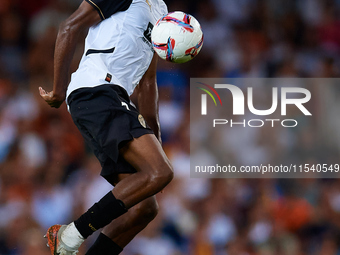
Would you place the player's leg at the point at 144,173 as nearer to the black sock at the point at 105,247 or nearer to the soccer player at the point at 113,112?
the soccer player at the point at 113,112

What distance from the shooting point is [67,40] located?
229 centimetres

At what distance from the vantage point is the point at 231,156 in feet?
15.1

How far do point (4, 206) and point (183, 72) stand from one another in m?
2.41

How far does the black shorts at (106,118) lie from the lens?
218 cm

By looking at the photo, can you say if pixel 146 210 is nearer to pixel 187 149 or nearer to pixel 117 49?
pixel 117 49

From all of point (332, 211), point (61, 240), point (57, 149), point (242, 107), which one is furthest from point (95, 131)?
point (332, 211)

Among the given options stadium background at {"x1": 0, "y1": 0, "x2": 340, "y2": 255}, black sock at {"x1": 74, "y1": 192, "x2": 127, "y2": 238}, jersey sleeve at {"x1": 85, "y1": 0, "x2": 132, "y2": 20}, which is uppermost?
jersey sleeve at {"x1": 85, "y1": 0, "x2": 132, "y2": 20}

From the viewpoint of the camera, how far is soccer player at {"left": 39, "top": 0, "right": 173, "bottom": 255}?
2.16 m

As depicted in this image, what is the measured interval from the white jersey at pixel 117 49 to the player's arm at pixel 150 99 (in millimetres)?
347

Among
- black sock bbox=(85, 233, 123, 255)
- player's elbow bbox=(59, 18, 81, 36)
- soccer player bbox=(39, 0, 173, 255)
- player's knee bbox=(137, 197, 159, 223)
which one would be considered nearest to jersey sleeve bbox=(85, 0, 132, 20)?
soccer player bbox=(39, 0, 173, 255)

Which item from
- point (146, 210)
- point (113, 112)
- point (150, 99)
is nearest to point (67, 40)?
point (113, 112)

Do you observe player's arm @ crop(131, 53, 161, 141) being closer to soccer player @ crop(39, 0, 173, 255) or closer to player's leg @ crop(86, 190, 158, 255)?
soccer player @ crop(39, 0, 173, 255)

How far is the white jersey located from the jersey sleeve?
3 cm

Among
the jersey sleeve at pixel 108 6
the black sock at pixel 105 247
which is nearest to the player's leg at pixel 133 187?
the black sock at pixel 105 247
